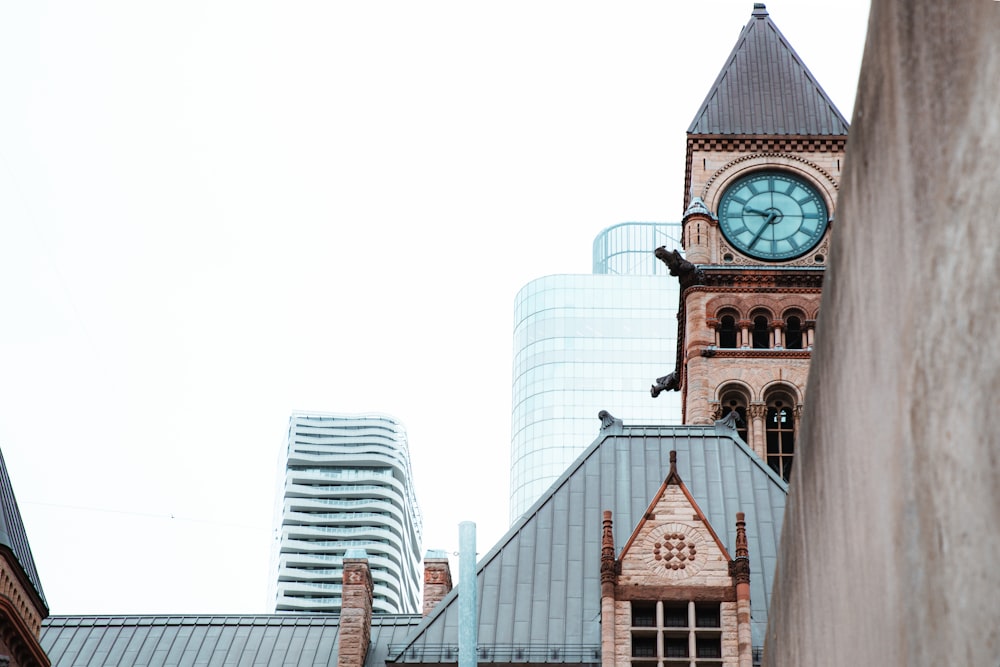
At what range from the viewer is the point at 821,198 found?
185ft

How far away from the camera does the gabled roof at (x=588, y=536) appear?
1224 inches

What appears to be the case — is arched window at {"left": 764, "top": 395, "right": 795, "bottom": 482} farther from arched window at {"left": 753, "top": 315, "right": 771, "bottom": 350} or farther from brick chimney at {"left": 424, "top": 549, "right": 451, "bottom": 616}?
brick chimney at {"left": 424, "top": 549, "right": 451, "bottom": 616}

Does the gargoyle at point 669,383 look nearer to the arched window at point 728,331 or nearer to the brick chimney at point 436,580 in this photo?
the arched window at point 728,331

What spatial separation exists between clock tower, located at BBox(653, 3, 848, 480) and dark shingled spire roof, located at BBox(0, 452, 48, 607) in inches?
969

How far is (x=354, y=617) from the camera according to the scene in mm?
35031

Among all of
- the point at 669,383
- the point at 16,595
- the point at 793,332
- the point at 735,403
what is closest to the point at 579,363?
the point at 669,383

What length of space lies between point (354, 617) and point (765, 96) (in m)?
32.1

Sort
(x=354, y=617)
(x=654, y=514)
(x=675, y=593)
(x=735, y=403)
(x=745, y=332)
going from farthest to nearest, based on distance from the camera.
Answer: (x=745, y=332) → (x=735, y=403) → (x=354, y=617) → (x=654, y=514) → (x=675, y=593)

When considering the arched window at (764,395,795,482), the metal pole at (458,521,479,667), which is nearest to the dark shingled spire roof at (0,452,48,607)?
the metal pole at (458,521,479,667)

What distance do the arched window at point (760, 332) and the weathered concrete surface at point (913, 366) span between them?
48514 mm

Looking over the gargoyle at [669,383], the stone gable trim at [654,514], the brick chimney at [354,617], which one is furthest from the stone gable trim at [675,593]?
the gargoyle at [669,383]

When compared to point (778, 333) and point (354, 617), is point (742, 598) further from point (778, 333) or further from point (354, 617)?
point (778, 333)

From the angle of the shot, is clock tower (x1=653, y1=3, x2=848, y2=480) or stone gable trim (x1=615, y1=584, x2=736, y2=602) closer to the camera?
stone gable trim (x1=615, y1=584, x2=736, y2=602)

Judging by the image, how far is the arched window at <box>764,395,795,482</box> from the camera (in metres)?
51.7
